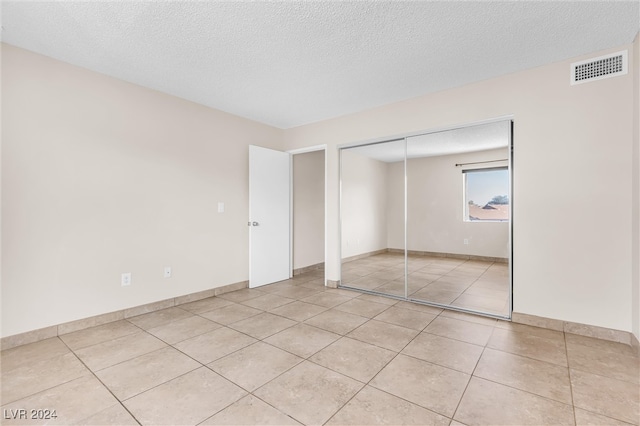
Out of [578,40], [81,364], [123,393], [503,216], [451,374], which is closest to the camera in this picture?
[123,393]

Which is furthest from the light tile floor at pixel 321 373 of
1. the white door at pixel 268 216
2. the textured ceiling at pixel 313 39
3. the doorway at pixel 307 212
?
the textured ceiling at pixel 313 39

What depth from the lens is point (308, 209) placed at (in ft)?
17.8

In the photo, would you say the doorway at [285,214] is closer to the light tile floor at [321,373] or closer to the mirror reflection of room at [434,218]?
the mirror reflection of room at [434,218]

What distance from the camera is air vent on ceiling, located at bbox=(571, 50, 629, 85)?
2.45 m

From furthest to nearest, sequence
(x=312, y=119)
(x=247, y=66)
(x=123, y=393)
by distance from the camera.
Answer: (x=312, y=119) → (x=247, y=66) → (x=123, y=393)

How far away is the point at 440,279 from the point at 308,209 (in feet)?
8.59

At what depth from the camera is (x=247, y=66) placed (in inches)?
111

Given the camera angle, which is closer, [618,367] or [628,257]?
[618,367]

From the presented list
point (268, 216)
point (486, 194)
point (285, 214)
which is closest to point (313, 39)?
point (486, 194)

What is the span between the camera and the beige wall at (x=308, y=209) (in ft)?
17.0

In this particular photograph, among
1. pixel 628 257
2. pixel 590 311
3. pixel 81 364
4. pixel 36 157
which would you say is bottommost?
pixel 81 364

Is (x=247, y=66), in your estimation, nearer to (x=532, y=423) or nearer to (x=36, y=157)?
(x=36, y=157)

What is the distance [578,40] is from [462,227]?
2058 mm

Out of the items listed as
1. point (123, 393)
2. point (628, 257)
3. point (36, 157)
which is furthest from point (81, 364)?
point (628, 257)
